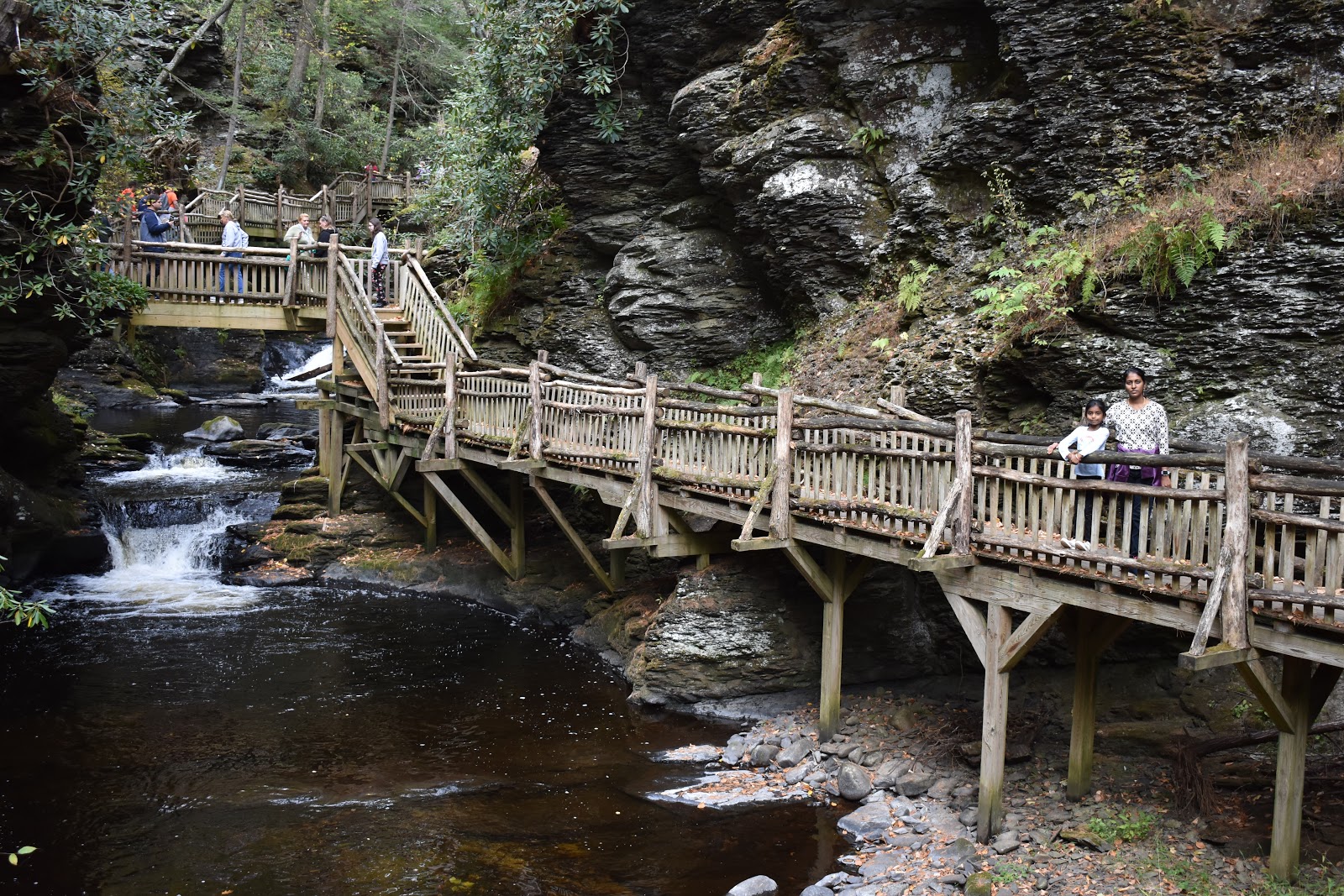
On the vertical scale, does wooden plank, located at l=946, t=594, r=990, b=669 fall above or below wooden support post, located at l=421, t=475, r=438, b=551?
above

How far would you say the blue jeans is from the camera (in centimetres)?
2066

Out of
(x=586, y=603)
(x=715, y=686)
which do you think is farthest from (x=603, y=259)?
(x=715, y=686)

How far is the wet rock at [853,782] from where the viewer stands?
10.6 metres

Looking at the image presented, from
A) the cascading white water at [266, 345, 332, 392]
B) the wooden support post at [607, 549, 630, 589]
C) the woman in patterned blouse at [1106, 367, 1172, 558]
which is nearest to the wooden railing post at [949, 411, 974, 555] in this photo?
the woman in patterned blouse at [1106, 367, 1172, 558]

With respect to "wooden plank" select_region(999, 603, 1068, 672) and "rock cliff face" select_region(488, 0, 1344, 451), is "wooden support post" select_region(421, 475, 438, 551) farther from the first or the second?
"wooden plank" select_region(999, 603, 1068, 672)

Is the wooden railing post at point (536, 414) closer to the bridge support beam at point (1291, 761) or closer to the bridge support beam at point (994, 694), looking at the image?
the bridge support beam at point (994, 694)

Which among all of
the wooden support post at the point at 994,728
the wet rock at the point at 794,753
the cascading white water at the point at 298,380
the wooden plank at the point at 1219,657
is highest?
the cascading white water at the point at 298,380

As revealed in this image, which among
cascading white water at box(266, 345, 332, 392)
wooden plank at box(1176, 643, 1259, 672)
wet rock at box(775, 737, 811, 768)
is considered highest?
cascading white water at box(266, 345, 332, 392)

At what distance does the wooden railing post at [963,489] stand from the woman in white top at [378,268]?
1489 centimetres

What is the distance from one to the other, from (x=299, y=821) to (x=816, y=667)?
6.31 meters

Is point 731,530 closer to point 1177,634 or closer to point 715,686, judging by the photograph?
point 715,686

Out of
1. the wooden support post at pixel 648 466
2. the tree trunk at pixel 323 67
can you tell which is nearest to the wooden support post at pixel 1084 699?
A: the wooden support post at pixel 648 466

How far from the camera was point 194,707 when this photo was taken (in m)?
13.2

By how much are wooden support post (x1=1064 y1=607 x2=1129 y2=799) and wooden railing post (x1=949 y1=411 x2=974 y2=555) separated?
1.30m
